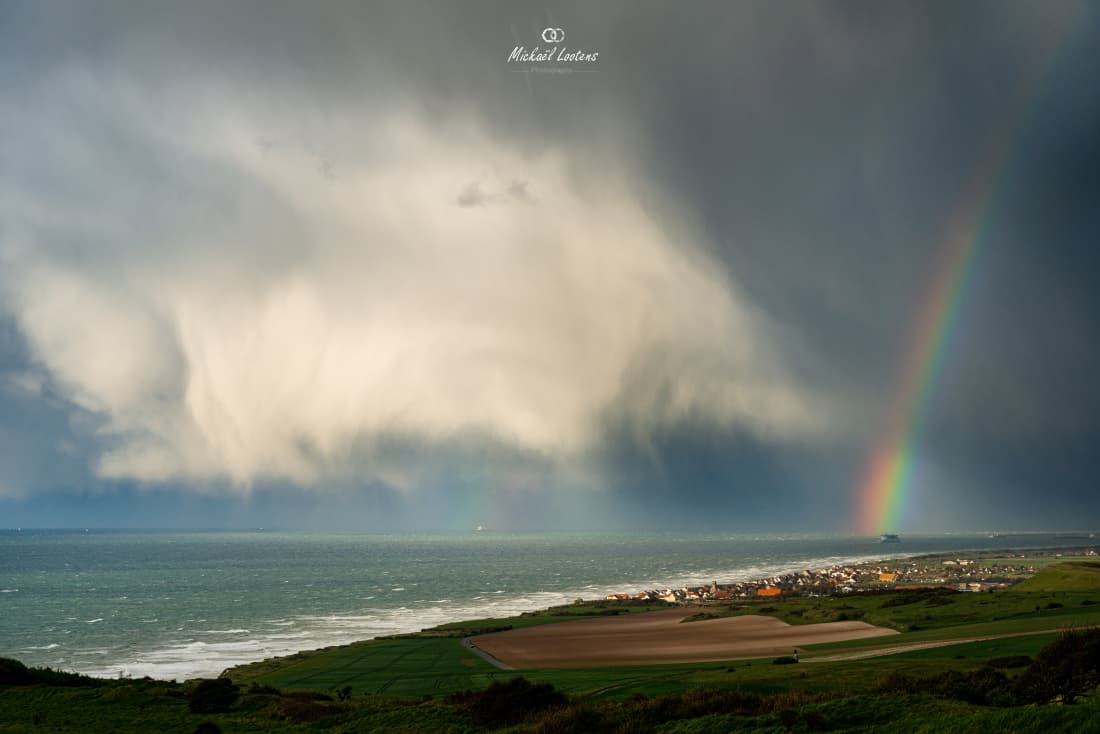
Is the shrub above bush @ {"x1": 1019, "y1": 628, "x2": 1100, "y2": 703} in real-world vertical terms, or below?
below

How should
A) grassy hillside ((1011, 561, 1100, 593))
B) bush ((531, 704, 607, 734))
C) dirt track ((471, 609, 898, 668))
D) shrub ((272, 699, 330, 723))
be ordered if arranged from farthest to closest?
grassy hillside ((1011, 561, 1100, 593))
dirt track ((471, 609, 898, 668))
shrub ((272, 699, 330, 723))
bush ((531, 704, 607, 734))

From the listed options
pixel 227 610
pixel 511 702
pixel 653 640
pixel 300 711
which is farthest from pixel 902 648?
pixel 227 610

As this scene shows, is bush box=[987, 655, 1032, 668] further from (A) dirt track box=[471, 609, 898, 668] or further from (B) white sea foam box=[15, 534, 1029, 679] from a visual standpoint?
(B) white sea foam box=[15, 534, 1029, 679]

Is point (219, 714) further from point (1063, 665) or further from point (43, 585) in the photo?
Answer: point (43, 585)

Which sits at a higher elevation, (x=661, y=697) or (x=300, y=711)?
(x=661, y=697)

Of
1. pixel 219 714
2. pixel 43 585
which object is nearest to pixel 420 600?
pixel 43 585

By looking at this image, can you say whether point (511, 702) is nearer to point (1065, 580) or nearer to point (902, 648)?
point (902, 648)

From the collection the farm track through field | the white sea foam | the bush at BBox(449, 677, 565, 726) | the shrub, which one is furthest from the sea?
the farm track through field

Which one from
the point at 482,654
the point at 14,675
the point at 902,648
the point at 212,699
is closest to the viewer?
the point at 212,699
